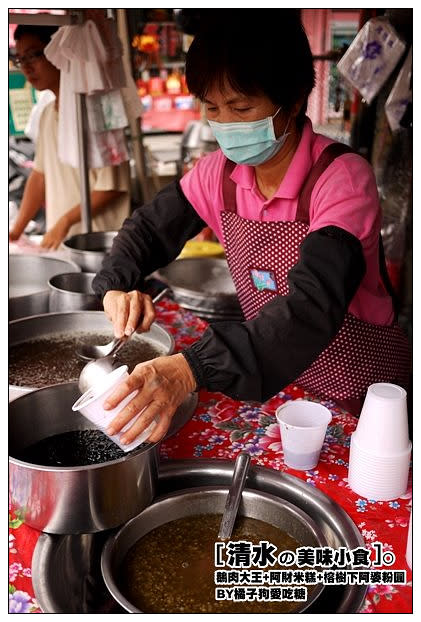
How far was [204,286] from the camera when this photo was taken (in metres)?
2.90

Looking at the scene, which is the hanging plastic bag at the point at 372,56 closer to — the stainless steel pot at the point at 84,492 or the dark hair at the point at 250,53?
the dark hair at the point at 250,53

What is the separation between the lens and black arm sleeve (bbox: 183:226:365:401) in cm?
131

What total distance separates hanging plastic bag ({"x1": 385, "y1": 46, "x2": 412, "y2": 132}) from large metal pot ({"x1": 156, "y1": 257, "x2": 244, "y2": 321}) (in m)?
2.00

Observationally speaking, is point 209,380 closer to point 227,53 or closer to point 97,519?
point 97,519

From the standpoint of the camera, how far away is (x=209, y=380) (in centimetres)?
131

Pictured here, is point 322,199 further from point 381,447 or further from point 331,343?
point 381,447

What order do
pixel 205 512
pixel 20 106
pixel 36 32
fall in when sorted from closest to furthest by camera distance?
pixel 205 512, pixel 36 32, pixel 20 106

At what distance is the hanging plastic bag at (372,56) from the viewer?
13.4 feet

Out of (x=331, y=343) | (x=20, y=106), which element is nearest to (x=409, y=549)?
(x=331, y=343)

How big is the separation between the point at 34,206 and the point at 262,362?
329 centimetres

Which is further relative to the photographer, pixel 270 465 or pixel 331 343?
pixel 331 343

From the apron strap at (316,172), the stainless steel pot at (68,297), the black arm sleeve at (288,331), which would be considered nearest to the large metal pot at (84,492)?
the black arm sleeve at (288,331)

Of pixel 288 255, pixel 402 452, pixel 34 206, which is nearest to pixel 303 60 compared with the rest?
pixel 288 255

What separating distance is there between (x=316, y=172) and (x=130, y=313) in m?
0.66
